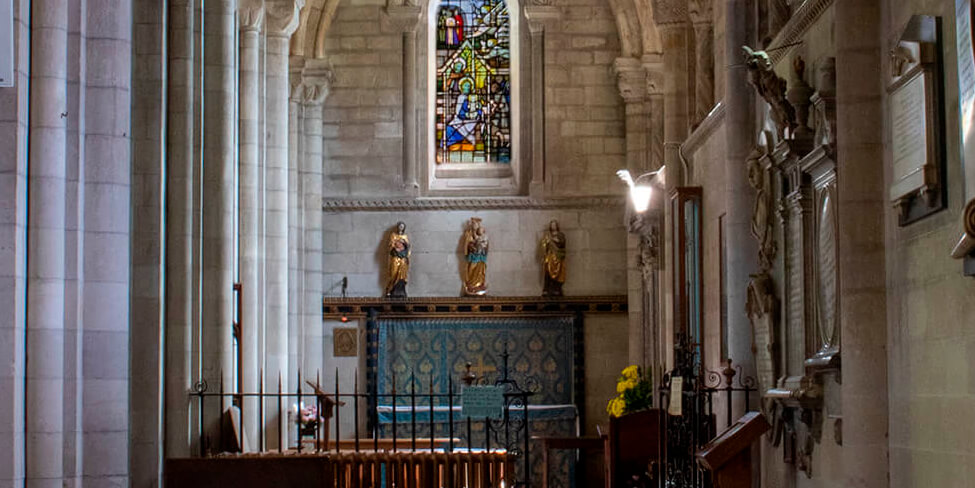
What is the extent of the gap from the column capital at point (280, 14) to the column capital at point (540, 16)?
5.35 m

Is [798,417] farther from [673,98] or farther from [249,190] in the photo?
[249,190]

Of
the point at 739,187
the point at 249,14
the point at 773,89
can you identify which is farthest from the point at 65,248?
the point at 249,14

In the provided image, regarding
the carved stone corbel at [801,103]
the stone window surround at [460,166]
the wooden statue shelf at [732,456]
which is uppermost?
the stone window surround at [460,166]

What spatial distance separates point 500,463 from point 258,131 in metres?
7.00

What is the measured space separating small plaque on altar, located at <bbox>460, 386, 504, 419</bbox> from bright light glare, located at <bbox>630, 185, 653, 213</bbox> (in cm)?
574

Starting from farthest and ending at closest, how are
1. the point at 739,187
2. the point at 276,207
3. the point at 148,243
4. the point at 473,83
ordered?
the point at 473,83
the point at 276,207
the point at 148,243
the point at 739,187

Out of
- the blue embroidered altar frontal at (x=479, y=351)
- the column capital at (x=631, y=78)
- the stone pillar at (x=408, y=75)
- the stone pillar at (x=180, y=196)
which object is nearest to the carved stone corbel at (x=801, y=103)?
the stone pillar at (x=180, y=196)

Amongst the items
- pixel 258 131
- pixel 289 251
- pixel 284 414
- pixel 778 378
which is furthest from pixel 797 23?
pixel 289 251

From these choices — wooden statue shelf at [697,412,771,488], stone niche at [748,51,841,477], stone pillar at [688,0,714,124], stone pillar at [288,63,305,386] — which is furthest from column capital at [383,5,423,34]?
wooden statue shelf at [697,412,771,488]

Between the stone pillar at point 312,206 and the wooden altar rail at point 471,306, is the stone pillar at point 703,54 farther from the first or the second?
the stone pillar at point 312,206

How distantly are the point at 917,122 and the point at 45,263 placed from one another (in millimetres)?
5683

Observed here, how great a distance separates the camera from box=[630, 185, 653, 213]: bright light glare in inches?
780

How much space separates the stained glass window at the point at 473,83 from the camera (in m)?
25.4

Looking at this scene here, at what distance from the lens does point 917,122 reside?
866cm
